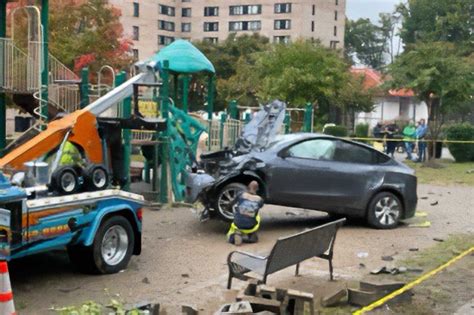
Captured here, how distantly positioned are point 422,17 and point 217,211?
256 feet

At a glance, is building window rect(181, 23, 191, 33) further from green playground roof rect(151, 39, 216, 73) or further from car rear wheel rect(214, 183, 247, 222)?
car rear wheel rect(214, 183, 247, 222)

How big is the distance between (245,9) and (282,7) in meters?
5.31

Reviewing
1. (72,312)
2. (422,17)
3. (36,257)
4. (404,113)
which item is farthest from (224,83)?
(72,312)

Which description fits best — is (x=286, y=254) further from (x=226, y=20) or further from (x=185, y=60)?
(x=226, y=20)

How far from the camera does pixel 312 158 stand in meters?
12.1

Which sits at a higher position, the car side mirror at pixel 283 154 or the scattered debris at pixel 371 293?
the car side mirror at pixel 283 154

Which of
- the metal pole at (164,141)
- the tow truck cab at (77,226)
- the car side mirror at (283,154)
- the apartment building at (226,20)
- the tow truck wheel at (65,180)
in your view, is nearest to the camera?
the tow truck cab at (77,226)

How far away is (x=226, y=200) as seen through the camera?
1154cm

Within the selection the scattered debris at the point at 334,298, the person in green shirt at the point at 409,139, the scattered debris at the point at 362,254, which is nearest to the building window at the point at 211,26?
the person in green shirt at the point at 409,139

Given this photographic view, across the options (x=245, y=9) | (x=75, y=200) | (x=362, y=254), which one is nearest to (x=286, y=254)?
(x=75, y=200)

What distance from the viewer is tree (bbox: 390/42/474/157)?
26.9 meters

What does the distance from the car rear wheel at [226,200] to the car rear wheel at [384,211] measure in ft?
8.12

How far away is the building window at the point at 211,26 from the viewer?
93500 mm

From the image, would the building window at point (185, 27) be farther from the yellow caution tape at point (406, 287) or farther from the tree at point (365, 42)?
the yellow caution tape at point (406, 287)
